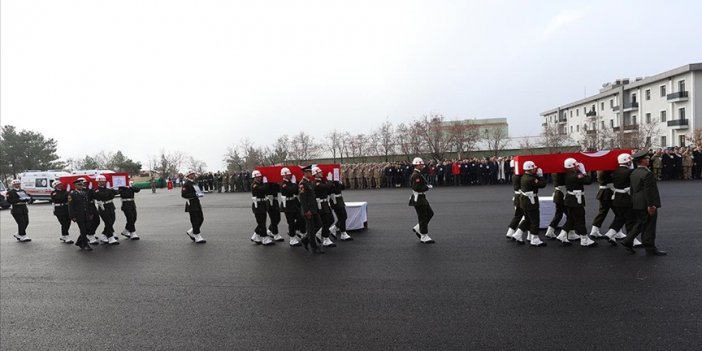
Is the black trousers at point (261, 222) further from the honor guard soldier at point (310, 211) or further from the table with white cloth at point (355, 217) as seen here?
the table with white cloth at point (355, 217)

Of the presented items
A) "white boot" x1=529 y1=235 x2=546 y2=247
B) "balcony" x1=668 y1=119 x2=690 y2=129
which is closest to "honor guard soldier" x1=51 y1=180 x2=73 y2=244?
"white boot" x1=529 y1=235 x2=546 y2=247

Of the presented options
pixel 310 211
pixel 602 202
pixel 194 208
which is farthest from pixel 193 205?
pixel 602 202

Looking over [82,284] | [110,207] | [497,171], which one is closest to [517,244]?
[82,284]

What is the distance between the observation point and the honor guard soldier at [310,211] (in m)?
9.91

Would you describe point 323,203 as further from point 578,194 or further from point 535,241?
point 578,194

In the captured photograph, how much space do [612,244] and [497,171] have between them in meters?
20.5

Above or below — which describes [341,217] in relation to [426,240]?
above

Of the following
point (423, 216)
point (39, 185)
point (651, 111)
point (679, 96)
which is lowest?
point (423, 216)

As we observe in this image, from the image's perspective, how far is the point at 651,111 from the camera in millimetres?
60750

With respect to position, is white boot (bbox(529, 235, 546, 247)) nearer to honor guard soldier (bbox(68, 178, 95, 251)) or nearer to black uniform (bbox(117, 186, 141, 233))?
honor guard soldier (bbox(68, 178, 95, 251))

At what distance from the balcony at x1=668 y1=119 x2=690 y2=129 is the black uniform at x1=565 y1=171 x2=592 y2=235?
5842 centimetres

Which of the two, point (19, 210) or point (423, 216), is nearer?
point (423, 216)

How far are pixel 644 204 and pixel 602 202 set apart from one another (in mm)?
1552

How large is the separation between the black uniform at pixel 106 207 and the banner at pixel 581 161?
10.9 meters
